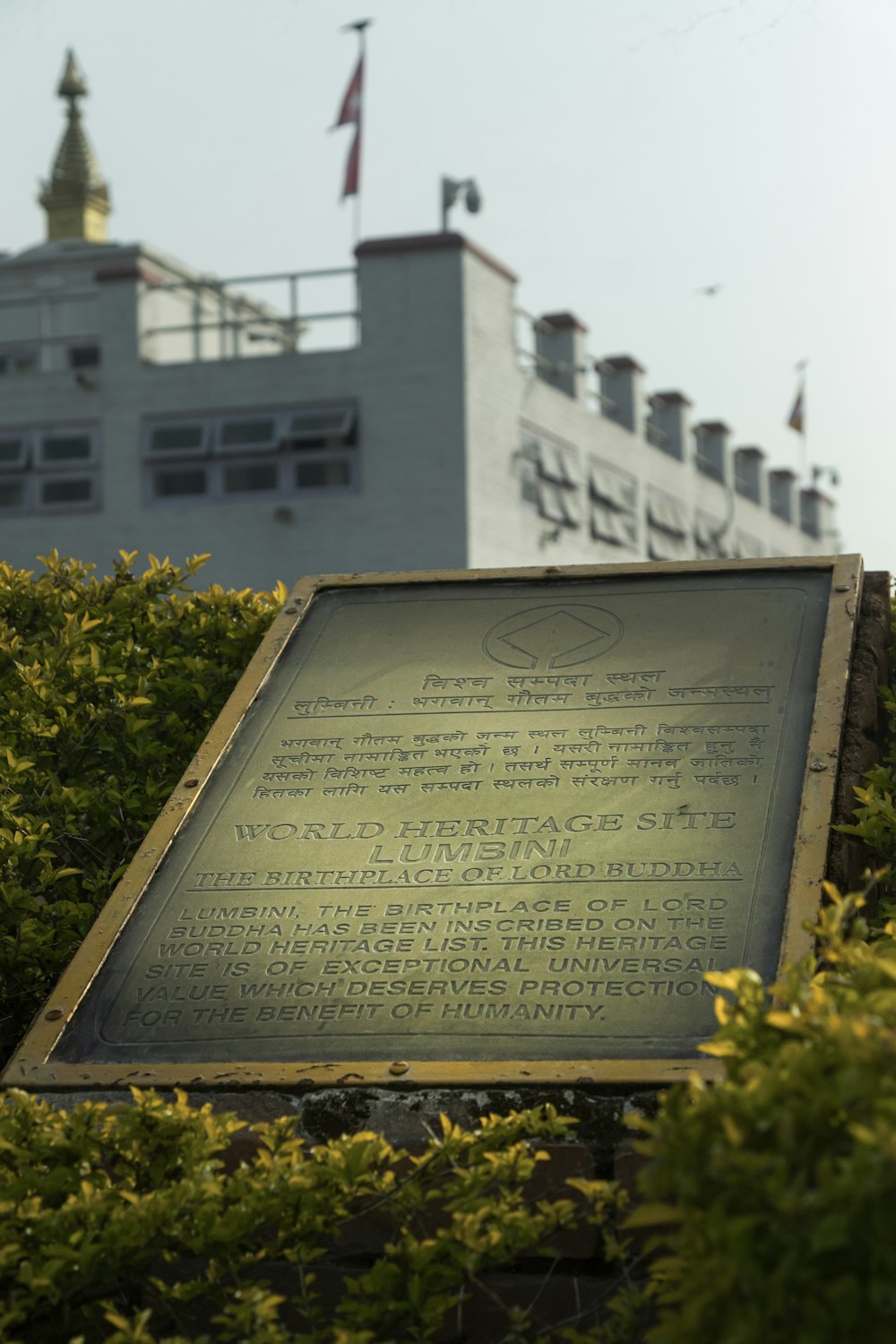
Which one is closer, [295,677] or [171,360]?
[295,677]

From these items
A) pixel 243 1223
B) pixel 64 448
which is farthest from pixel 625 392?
pixel 243 1223

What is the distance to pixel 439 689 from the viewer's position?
17.4ft

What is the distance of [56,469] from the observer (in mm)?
30594

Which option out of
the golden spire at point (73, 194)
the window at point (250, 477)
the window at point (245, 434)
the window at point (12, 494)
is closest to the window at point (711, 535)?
the window at point (250, 477)

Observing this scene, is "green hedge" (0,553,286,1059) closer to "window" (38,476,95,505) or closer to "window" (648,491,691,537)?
"window" (38,476,95,505)

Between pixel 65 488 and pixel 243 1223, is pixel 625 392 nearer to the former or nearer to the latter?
pixel 65 488

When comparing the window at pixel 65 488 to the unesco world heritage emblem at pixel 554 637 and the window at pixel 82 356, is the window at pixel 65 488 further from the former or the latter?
the unesco world heritage emblem at pixel 554 637

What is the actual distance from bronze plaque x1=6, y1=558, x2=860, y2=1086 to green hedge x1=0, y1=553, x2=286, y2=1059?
0.62m

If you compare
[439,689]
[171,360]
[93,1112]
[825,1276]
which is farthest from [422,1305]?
[171,360]

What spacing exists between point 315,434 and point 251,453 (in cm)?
117

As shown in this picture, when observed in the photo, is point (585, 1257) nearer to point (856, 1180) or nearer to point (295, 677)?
point (856, 1180)

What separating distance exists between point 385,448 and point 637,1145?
27.1 metres

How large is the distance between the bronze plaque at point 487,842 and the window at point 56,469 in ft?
83.5

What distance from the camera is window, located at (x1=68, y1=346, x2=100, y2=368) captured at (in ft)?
108
